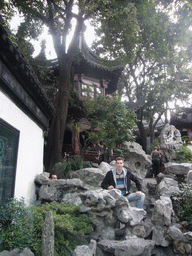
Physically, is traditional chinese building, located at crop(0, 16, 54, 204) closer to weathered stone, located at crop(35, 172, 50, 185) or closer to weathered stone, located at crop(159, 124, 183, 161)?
weathered stone, located at crop(35, 172, 50, 185)

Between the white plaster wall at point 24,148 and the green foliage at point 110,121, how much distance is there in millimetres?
3654

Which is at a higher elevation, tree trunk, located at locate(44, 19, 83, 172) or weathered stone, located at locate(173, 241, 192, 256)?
tree trunk, located at locate(44, 19, 83, 172)

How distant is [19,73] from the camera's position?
3.76 meters

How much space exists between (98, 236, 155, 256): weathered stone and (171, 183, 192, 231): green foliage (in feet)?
5.84

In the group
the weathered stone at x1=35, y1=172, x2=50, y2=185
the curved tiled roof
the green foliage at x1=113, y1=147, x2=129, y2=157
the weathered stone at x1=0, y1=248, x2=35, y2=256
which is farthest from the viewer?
the green foliage at x1=113, y1=147, x2=129, y2=157

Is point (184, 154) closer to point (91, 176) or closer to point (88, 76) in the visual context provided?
point (91, 176)

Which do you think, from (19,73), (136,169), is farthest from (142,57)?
(19,73)

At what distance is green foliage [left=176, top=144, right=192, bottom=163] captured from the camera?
32.3 ft

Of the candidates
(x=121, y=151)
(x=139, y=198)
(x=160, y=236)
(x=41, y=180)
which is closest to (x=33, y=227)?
(x=41, y=180)

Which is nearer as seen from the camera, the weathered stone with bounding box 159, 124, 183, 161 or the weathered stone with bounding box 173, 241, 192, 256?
the weathered stone with bounding box 173, 241, 192, 256

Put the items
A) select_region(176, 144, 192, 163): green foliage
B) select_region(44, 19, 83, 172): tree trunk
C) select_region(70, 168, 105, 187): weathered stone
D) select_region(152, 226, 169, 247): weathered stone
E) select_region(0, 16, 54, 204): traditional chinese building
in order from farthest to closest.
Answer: select_region(176, 144, 192, 163): green foliage → select_region(44, 19, 83, 172): tree trunk → select_region(70, 168, 105, 187): weathered stone → select_region(152, 226, 169, 247): weathered stone → select_region(0, 16, 54, 204): traditional chinese building

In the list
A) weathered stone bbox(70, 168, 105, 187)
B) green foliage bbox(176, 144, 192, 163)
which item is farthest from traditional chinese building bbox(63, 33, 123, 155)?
weathered stone bbox(70, 168, 105, 187)

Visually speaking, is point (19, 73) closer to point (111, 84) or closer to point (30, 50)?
point (30, 50)

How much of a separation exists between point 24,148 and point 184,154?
26.8ft
